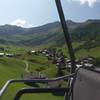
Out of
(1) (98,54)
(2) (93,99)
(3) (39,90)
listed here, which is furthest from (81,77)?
(1) (98,54)

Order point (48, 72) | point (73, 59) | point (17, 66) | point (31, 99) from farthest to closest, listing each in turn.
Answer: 1. point (17, 66)
2. point (48, 72)
3. point (31, 99)
4. point (73, 59)

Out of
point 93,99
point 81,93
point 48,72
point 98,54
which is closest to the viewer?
point 93,99

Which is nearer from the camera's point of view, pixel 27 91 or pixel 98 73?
pixel 98 73

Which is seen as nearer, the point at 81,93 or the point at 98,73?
the point at 98,73

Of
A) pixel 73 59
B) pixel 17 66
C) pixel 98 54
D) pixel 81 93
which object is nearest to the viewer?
pixel 81 93

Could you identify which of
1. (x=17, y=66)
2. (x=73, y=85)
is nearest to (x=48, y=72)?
(x=17, y=66)

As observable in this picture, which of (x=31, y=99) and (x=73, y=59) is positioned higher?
(x=73, y=59)

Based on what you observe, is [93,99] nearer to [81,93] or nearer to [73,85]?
[81,93]

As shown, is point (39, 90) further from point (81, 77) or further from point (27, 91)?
point (81, 77)

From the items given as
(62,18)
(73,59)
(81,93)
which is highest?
(62,18)
